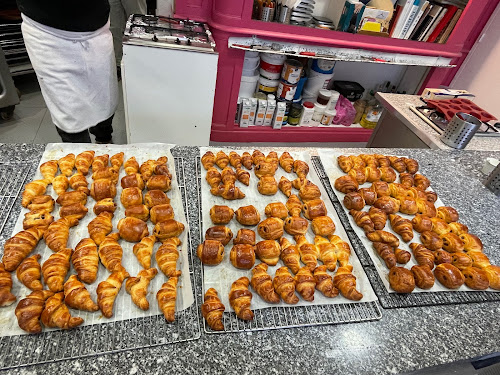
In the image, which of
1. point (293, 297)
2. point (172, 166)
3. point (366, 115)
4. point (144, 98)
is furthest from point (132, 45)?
point (366, 115)

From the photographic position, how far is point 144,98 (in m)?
2.69

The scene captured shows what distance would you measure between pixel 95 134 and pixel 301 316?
2.62 meters

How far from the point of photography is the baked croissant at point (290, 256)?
1.26 meters

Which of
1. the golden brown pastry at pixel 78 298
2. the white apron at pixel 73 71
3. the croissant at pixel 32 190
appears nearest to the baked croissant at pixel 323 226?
the golden brown pastry at pixel 78 298

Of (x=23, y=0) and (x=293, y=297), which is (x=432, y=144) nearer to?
(x=293, y=297)

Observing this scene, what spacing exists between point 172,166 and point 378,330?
3.66ft

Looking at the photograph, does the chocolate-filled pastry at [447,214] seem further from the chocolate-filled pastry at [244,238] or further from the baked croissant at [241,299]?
the baked croissant at [241,299]

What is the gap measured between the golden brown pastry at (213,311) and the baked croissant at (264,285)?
0.15m

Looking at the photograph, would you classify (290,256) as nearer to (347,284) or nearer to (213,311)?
(347,284)

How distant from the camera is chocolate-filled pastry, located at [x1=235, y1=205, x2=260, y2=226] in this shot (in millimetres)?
→ 1369

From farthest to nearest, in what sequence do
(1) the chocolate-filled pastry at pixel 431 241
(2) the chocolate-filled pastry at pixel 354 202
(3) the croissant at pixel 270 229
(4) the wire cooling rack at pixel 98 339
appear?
(2) the chocolate-filled pastry at pixel 354 202
(1) the chocolate-filled pastry at pixel 431 241
(3) the croissant at pixel 270 229
(4) the wire cooling rack at pixel 98 339

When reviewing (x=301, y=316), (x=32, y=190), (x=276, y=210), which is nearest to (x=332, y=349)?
(x=301, y=316)

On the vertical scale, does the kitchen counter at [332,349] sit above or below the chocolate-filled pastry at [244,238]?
below

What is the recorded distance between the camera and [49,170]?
4.57 ft
